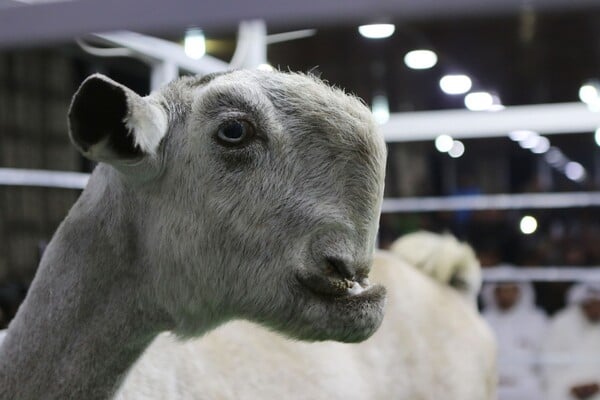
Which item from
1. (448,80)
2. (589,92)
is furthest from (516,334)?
(589,92)

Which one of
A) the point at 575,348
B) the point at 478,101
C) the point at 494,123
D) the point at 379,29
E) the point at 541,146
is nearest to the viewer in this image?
the point at 379,29

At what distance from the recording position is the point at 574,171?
26.1 feet

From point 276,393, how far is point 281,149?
942 mm

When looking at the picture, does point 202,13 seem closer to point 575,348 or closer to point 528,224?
point 575,348

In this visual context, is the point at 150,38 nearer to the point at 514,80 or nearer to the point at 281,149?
the point at 281,149

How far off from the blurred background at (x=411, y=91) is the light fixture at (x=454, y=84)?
0.06 feet

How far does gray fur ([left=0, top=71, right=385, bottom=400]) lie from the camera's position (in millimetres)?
1247

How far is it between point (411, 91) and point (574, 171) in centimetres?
174

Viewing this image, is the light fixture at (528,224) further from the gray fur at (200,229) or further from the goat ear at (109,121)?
the goat ear at (109,121)

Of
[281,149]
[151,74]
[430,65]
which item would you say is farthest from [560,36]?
[281,149]

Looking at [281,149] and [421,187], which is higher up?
[281,149]

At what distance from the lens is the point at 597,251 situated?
5.00m

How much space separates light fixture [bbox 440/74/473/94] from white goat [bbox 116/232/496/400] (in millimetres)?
3679

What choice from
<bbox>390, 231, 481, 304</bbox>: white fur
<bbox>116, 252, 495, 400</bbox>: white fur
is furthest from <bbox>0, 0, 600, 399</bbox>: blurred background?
<bbox>390, 231, 481, 304</bbox>: white fur
